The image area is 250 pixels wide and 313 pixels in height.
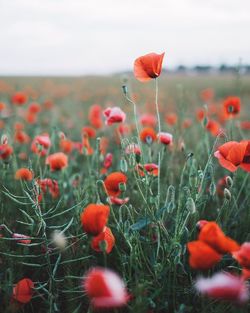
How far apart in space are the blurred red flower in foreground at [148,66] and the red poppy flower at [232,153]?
407mm

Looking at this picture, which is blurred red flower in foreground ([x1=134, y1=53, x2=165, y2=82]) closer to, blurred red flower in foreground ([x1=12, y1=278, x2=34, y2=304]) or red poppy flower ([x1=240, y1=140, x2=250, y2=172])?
red poppy flower ([x1=240, y1=140, x2=250, y2=172])

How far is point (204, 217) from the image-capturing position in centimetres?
193

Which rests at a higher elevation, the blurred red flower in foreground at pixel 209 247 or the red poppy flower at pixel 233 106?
the red poppy flower at pixel 233 106

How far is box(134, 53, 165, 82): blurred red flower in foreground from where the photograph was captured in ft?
4.71

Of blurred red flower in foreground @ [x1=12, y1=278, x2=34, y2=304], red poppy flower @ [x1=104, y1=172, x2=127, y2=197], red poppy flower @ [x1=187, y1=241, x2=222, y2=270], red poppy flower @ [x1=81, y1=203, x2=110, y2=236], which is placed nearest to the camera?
red poppy flower @ [x1=187, y1=241, x2=222, y2=270]

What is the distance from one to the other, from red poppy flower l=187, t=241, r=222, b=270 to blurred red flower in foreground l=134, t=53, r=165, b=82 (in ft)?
2.58

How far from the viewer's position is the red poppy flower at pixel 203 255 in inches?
35.2

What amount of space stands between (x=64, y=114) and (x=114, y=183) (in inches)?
148

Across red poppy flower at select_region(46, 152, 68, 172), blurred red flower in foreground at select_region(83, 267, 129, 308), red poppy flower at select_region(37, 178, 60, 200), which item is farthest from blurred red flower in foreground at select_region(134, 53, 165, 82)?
blurred red flower in foreground at select_region(83, 267, 129, 308)

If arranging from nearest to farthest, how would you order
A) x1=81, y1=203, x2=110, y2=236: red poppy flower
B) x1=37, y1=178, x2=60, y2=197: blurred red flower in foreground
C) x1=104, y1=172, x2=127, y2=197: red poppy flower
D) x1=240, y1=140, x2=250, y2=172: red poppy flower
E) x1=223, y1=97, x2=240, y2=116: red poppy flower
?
x1=81, y1=203, x2=110, y2=236: red poppy flower < x1=240, y1=140, x2=250, y2=172: red poppy flower < x1=104, y1=172, x2=127, y2=197: red poppy flower < x1=37, y1=178, x2=60, y2=197: blurred red flower in foreground < x1=223, y1=97, x2=240, y2=116: red poppy flower

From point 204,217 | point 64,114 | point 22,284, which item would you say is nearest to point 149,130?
point 204,217

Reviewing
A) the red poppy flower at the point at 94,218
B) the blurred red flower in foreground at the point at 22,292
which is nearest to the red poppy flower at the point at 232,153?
the red poppy flower at the point at 94,218

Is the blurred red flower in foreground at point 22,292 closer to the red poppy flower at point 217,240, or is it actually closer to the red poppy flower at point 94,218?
the red poppy flower at point 94,218

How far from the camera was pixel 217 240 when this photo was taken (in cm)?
90
